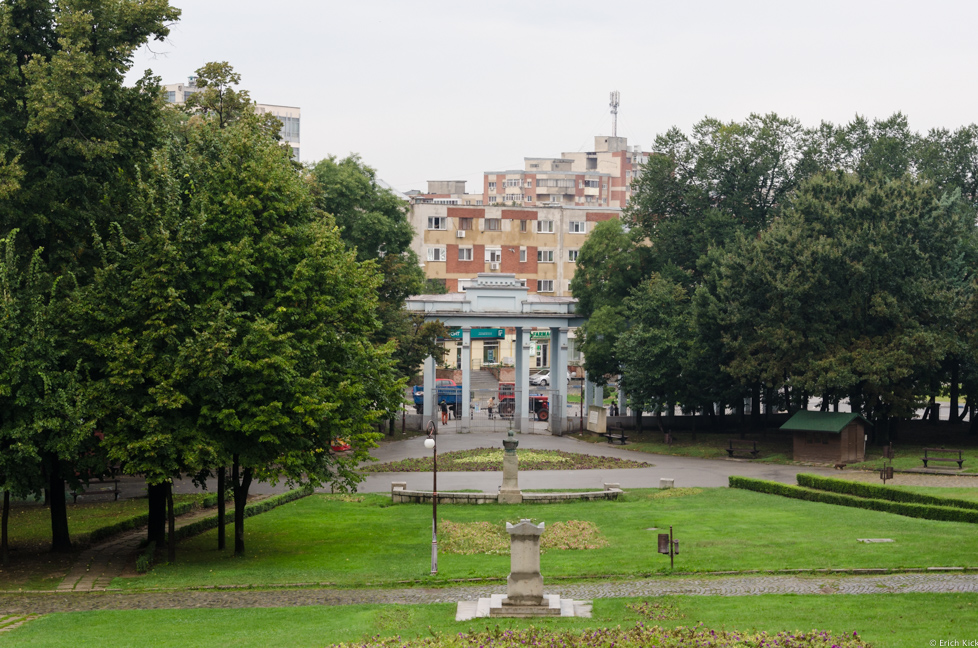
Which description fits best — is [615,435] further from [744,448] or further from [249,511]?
[249,511]

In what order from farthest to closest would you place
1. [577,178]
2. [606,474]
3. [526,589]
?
[577,178] → [606,474] → [526,589]

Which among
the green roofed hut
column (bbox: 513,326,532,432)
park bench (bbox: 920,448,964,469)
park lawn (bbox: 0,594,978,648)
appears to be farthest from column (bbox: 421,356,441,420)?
park lawn (bbox: 0,594,978,648)

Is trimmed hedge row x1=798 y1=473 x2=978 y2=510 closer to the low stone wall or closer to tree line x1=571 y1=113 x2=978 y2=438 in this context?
the low stone wall

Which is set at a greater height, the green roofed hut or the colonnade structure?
the colonnade structure

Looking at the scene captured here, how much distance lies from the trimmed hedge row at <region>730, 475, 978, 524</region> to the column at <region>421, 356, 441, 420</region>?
980 inches

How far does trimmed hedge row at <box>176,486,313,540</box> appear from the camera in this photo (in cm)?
2978

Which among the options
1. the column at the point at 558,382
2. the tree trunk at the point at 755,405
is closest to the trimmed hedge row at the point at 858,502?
the tree trunk at the point at 755,405

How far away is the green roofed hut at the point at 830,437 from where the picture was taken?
143 ft

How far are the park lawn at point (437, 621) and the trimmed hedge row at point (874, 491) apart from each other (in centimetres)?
1139

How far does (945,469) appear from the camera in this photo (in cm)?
3881

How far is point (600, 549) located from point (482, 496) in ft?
29.0

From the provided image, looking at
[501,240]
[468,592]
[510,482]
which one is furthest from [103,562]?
[501,240]

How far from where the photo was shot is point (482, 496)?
34000 mm

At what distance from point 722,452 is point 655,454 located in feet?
11.3
